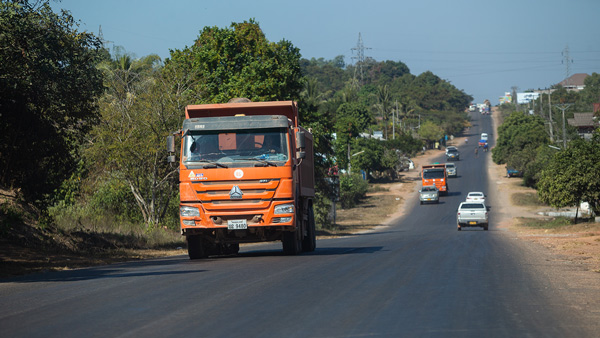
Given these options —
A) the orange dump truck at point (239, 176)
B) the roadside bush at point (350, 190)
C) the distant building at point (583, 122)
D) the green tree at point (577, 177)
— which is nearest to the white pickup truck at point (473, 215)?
the green tree at point (577, 177)

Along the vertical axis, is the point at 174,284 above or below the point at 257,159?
below

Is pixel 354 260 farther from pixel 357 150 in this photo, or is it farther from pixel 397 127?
pixel 397 127

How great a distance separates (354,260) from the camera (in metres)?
16.8

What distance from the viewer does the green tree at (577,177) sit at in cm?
4338

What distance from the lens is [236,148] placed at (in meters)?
16.7

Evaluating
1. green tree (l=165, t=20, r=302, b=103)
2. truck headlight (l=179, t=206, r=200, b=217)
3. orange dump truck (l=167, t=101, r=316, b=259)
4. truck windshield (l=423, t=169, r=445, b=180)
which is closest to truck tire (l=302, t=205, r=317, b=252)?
orange dump truck (l=167, t=101, r=316, b=259)

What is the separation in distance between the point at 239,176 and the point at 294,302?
7019mm

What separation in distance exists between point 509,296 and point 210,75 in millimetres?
30264

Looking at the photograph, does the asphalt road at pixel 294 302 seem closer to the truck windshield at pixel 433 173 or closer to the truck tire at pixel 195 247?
the truck tire at pixel 195 247

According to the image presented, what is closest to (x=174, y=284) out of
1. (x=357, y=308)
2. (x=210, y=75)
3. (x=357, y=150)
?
(x=357, y=308)


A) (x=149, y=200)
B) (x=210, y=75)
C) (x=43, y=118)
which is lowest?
(x=149, y=200)

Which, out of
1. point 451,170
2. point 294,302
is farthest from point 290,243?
point 451,170

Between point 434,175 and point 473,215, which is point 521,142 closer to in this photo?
point 434,175

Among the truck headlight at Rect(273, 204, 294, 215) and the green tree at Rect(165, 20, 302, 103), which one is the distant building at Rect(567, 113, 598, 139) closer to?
the green tree at Rect(165, 20, 302, 103)
